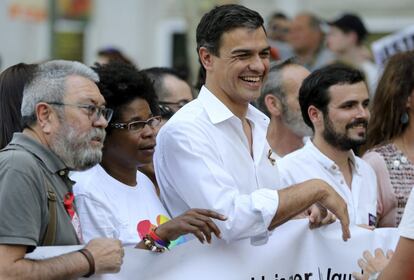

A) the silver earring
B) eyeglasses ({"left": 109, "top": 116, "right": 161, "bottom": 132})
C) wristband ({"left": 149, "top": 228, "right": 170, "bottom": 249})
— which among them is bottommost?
wristband ({"left": 149, "top": 228, "right": 170, "bottom": 249})

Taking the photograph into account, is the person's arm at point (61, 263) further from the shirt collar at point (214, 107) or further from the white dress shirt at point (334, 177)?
the white dress shirt at point (334, 177)

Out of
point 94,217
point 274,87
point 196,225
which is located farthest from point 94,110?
point 274,87

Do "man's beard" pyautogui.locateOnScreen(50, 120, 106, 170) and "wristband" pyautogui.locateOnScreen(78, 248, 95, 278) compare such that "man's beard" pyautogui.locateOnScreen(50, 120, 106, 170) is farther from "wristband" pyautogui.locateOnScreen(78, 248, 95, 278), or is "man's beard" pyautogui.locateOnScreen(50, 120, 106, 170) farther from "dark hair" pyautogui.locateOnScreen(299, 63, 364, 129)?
"dark hair" pyautogui.locateOnScreen(299, 63, 364, 129)

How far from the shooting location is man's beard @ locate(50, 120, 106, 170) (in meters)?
5.32

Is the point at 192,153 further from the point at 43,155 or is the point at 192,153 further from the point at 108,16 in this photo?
the point at 108,16

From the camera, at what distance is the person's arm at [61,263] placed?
4.86 metres

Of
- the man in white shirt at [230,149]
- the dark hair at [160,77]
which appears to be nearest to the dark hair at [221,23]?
the man in white shirt at [230,149]

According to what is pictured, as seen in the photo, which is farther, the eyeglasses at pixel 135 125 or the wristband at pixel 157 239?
the eyeglasses at pixel 135 125

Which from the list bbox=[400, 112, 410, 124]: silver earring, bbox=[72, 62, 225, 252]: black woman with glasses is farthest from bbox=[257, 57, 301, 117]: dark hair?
bbox=[72, 62, 225, 252]: black woman with glasses

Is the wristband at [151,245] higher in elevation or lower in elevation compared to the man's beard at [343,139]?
lower

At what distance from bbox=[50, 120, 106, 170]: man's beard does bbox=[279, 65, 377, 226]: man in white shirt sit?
1.59 m

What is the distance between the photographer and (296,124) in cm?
773

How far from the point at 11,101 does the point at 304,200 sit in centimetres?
154

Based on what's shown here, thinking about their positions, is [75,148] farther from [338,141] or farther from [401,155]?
[401,155]
